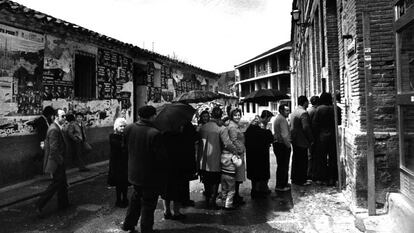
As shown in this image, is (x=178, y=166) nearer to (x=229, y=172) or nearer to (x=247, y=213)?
(x=229, y=172)

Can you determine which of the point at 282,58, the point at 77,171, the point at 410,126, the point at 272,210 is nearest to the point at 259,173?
the point at 272,210

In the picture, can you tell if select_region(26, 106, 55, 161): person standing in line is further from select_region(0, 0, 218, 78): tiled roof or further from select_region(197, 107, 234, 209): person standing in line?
select_region(197, 107, 234, 209): person standing in line

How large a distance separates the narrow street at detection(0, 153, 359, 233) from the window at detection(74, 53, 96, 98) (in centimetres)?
491

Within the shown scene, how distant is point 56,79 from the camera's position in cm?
936

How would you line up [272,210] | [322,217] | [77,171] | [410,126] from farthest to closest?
[77,171] → [272,210] → [322,217] → [410,126]

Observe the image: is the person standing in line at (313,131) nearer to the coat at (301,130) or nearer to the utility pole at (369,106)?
the coat at (301,130)

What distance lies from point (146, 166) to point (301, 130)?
388cm

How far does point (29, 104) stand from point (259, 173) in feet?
20.0

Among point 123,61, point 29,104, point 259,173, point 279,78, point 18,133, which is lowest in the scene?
point 259,173

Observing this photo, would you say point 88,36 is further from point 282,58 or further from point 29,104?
point 282,58

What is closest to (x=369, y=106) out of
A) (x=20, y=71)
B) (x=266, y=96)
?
(x=20, y=71)

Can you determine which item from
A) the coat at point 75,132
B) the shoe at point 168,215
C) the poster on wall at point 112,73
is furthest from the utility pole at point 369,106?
the poster on wall at point 112,73

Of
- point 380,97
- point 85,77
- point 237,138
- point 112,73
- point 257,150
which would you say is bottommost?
point 257,150

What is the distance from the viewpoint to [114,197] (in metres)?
6.89
